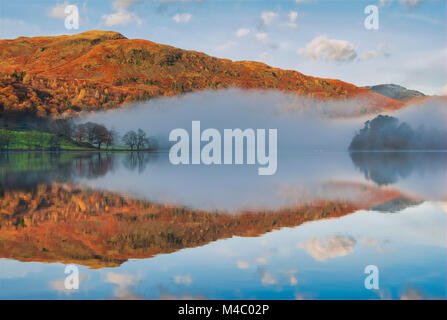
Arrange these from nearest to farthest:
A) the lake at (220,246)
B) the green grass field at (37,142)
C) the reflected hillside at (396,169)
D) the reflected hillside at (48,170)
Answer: the lake at (220,246) < the reflected hillside at (48,170) < the reflected hillside at (396,169) < the green grass field at (37,142)

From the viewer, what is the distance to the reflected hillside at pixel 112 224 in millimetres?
14500

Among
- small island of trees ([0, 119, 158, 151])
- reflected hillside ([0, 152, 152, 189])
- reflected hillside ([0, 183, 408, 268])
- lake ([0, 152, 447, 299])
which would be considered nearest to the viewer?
lake ([0, 152, 447, 299])

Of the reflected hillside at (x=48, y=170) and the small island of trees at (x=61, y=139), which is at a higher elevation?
the small island of trees at (x=61, y=139)

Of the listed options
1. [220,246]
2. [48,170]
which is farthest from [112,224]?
[48,170]

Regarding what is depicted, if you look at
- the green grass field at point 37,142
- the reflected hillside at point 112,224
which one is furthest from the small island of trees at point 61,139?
the reflected hillside at point 112,224

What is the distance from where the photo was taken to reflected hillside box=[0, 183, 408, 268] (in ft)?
47.6

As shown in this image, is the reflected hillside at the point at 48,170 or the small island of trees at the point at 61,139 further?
the small island of trees at the point at 61,139

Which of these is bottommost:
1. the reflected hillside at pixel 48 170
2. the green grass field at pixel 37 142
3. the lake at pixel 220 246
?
the lake at pixel 220 246

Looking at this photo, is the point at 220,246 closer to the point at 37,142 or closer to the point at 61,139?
the point at 37,142

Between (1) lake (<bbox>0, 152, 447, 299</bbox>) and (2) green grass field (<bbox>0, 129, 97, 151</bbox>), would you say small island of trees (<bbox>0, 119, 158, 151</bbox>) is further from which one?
(1) lake (<bbox>0, 152, 447, 299</bbox>)

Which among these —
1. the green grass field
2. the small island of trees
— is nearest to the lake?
the green grass field

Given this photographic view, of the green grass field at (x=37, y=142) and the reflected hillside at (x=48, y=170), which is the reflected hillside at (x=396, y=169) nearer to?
the reflected hillside at (x=48, y=170)

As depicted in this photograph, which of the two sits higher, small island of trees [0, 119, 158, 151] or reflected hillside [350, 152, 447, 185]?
small island of trees [0, 119, 158, 151]

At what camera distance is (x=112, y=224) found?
18969 mm
